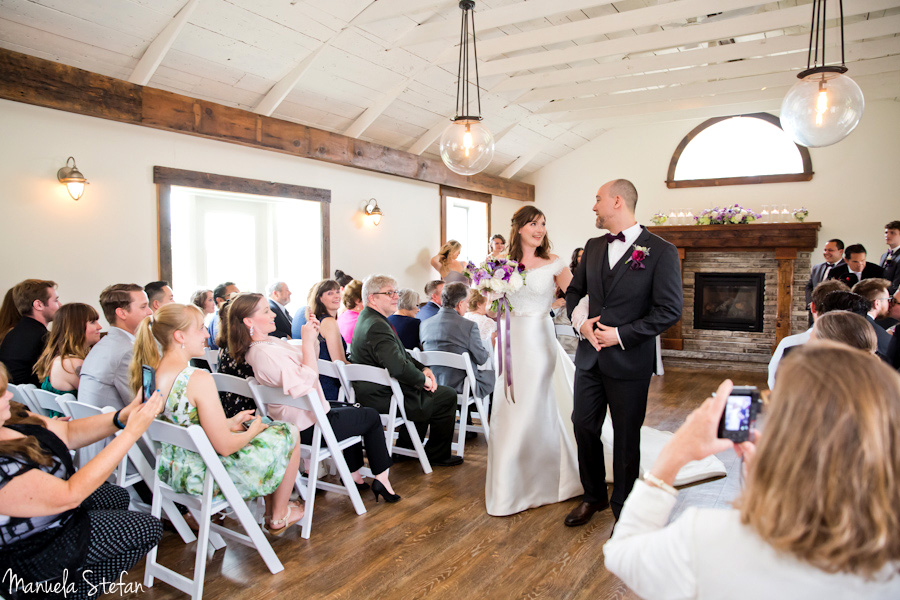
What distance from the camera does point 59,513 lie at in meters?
1.75

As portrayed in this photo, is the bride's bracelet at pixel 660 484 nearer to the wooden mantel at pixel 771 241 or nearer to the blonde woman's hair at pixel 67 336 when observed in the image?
the blonde woman's hair at pixel 67 336

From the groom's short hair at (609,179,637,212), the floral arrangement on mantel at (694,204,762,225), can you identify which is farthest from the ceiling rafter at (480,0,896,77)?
the groom's short hair at (609,179,637,212)

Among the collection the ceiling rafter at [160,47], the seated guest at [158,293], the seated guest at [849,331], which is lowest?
the seated guest at [849,331]

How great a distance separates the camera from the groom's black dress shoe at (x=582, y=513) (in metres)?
3.08

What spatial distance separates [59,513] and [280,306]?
3.82m

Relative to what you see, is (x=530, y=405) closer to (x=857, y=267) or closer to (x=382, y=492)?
(x=382, y=492)

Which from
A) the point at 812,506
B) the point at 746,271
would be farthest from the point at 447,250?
the point at 812,506

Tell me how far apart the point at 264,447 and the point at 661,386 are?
5229 millimetres

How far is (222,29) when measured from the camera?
475 centimetres

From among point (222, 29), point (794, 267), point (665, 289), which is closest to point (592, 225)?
point (794, 267)

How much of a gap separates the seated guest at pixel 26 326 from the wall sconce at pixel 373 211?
4.11 metres

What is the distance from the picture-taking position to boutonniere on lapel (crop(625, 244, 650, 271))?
2.77 metres

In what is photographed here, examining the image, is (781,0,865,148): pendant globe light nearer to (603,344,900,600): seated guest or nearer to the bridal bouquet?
the bridal bouquet

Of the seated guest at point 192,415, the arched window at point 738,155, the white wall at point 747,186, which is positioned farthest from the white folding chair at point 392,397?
the arched window at point 738,155
